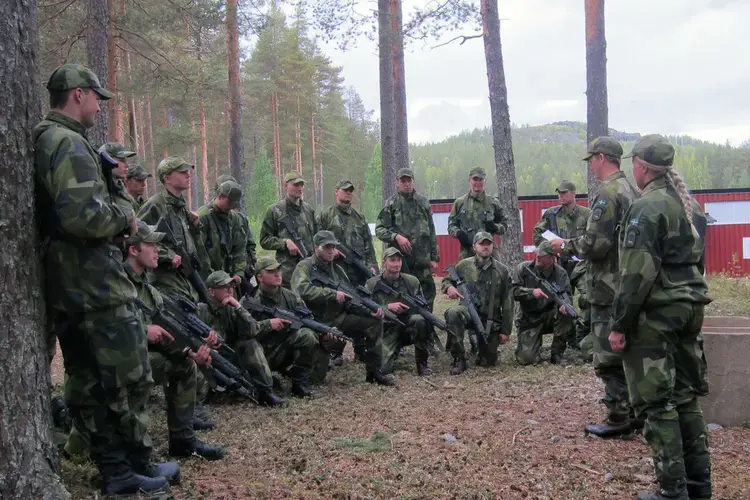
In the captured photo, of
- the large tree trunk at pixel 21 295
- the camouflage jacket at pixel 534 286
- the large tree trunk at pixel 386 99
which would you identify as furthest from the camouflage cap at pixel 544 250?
the large tree trunk at pixel 21 295

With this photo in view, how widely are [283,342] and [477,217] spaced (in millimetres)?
3818

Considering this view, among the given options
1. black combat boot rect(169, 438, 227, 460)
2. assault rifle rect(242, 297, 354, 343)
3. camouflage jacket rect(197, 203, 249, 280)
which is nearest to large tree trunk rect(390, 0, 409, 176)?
camouflage jacket rect(197, 203, 249, 280)

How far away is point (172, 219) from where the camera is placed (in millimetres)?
6090

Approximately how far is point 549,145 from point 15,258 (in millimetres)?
92592

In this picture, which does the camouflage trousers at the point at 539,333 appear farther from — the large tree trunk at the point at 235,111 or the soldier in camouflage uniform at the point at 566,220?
the large tree trunk at the point at 235,111

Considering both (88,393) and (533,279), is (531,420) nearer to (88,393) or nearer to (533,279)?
(533,279)

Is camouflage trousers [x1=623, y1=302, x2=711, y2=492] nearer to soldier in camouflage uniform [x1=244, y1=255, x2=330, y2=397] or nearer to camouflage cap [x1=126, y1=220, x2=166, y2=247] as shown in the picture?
camouflage cap [x1=126, y1=220, x2=166, y2=247]

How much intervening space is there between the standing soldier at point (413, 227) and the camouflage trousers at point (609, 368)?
4.06m

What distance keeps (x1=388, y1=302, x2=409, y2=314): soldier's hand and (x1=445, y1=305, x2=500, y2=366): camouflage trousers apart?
569 mm

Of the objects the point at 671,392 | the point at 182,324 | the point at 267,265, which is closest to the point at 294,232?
the point at 267,265

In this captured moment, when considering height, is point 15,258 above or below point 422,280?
above

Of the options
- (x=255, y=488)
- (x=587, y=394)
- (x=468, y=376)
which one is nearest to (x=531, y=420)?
(x=587, y=394)

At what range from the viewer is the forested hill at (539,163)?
6138 cm

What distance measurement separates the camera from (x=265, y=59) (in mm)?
35250
